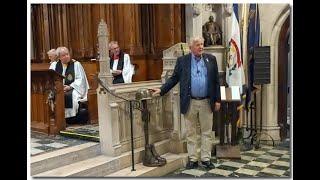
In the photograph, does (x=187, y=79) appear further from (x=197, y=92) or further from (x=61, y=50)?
(x=61, y=50)

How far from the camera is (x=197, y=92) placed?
3291 mm

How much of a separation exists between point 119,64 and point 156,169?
857mm

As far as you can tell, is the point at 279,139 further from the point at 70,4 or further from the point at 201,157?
the point at 70,4

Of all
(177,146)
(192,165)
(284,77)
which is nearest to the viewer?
(284,77)

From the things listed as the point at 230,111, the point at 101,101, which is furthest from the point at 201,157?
the point at 101,101

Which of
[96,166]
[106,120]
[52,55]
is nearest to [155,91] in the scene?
[106,120]

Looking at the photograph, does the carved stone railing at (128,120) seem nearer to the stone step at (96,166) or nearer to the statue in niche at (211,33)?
the stone step at (96,166)

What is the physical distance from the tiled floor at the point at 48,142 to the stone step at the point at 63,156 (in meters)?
0.05

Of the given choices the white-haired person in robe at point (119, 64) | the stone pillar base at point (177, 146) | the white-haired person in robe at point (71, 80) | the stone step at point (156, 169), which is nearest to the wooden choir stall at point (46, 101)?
the white-haired person in robe at point (71, 80)

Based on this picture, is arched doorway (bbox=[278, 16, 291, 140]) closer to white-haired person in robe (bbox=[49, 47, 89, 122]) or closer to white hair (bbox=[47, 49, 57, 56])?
white-haired person in robe (bbox=[49, 47, 89, 122])

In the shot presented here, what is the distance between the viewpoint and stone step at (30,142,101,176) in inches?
123

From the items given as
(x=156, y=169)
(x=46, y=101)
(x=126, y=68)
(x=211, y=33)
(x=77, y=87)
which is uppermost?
(x=211, y=33)

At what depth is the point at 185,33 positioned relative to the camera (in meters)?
3.43

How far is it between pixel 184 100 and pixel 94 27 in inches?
35.6
